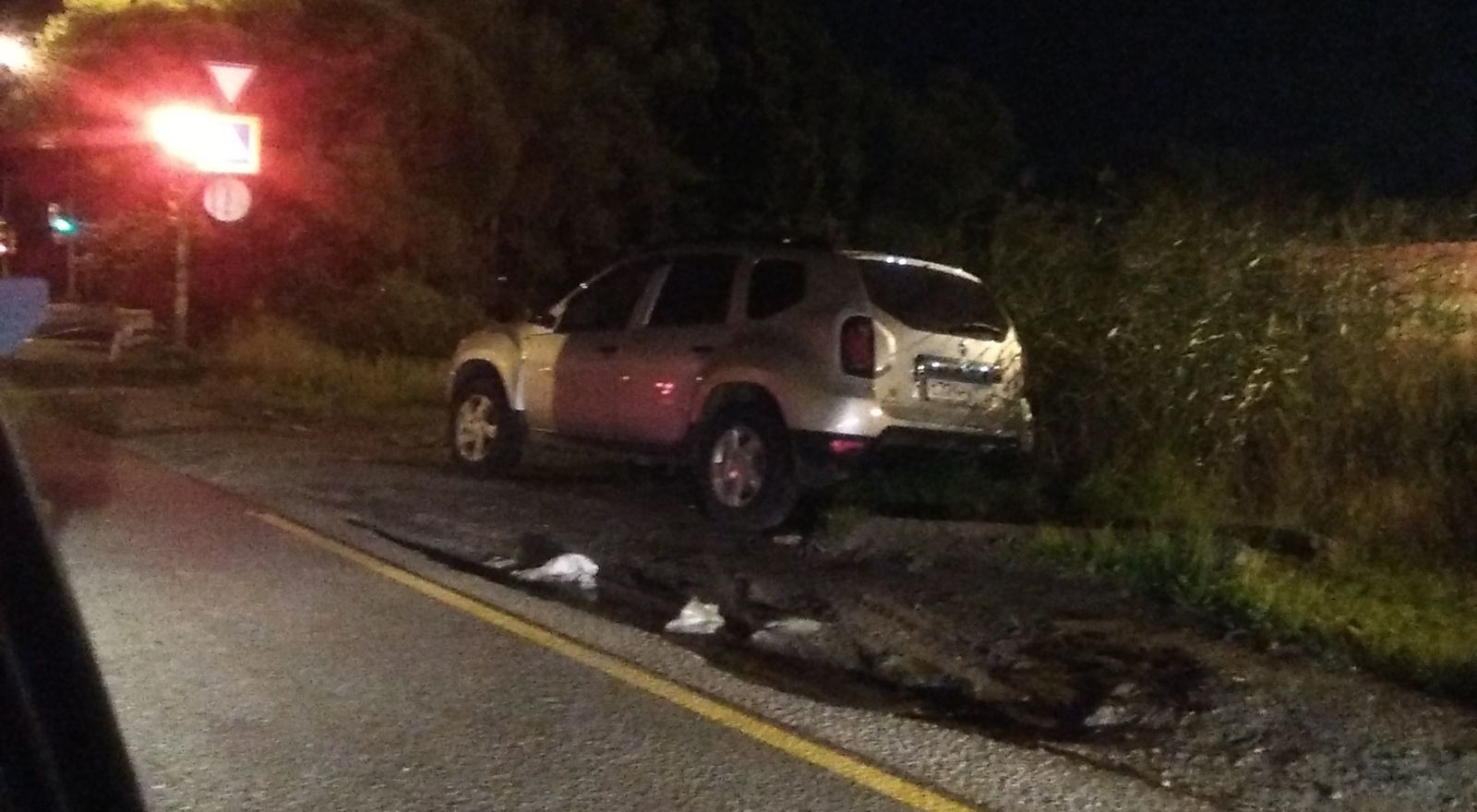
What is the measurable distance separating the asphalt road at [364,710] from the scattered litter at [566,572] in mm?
874

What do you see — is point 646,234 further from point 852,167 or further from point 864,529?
point 864,529

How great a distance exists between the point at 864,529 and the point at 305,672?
4.09 meters

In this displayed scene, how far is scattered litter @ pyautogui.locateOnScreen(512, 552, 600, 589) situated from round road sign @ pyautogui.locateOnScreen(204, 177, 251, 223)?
441 inches

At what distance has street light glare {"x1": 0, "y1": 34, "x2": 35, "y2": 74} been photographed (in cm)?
2666

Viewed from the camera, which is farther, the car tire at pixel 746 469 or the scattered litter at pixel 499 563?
the car tire at pixel 746 469

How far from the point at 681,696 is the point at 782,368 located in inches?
151

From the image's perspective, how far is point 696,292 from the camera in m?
11.2

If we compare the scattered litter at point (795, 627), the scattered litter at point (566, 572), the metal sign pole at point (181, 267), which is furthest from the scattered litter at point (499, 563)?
the metal sign pole at point (181, 267)

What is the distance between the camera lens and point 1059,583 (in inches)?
352

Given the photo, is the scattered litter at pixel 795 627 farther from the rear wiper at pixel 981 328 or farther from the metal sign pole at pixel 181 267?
the metal sign pole at pixel 181 267

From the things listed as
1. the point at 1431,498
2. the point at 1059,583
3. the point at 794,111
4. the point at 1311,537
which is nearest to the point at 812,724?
the point at 1059,583

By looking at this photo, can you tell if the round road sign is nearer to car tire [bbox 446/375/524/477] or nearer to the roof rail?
car tire [bbox 446/375/524/477]

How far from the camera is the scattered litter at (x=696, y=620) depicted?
8.02 m

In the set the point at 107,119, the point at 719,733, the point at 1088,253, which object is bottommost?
the point at 719,733
